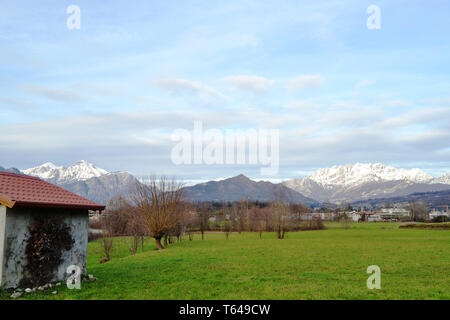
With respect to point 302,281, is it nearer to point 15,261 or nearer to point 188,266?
point 188,266

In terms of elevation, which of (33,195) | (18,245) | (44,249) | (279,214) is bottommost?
(279,214)

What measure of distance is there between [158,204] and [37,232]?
29.2m

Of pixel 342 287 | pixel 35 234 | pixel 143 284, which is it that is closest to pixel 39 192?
pixel 35 234

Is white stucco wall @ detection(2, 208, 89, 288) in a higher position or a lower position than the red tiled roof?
lower

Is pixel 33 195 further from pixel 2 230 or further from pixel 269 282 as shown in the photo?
pixel 269 282

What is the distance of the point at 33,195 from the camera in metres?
15.9

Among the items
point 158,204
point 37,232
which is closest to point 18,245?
point 37,232

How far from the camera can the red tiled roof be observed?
574 inches

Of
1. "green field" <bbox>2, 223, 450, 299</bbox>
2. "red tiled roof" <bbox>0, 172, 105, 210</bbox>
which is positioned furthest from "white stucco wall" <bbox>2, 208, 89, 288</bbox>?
"green field" <bbox>2, 223, 450, 299</bbox>

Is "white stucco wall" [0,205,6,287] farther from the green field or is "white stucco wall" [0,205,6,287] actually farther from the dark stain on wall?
the green field

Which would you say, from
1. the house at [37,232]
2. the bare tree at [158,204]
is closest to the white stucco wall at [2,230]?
the house at [37,232]

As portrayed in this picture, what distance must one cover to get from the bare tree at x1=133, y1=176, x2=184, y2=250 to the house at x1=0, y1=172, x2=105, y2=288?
85.0 feet
